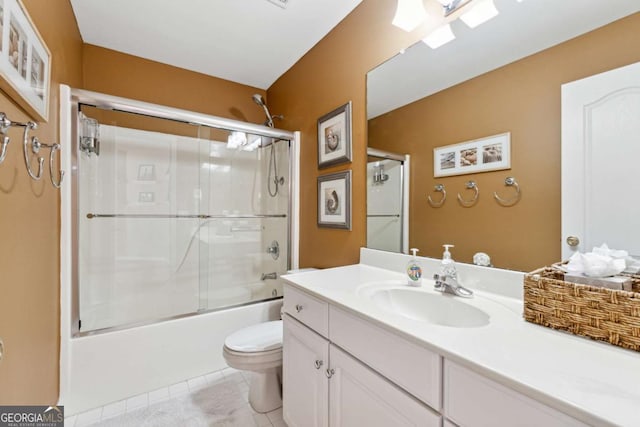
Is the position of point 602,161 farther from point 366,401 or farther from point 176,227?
point 176,227

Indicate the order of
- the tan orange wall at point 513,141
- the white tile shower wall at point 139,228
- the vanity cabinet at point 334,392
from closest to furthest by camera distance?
1. the vanity cabinet at point 334,392
2. the tan orange wall at point 513,141
3. the white tile shower wall at point 139,228

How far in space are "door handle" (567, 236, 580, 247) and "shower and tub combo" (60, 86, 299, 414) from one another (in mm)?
1769

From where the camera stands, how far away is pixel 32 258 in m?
1.08

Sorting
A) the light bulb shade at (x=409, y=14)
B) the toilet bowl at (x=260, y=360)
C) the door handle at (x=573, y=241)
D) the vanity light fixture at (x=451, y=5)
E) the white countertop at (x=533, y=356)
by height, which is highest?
the light bulb shade at (x=409, y=14)

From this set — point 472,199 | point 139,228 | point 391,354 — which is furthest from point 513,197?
point 139,228

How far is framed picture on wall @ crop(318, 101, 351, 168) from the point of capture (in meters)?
1.73

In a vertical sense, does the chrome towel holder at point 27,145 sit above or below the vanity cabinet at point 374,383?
above

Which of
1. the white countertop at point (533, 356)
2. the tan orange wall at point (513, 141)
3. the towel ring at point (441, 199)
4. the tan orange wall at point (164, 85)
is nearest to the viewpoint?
the white countertop at point (533, 356)

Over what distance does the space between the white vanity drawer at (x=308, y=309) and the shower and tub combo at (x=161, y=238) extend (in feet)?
3.11

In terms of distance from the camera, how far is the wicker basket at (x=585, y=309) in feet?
2.07

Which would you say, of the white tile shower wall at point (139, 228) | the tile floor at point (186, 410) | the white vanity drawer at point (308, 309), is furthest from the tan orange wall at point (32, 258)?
the white vanity drawer at point (308, 309)

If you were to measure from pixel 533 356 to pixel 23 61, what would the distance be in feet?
5.69

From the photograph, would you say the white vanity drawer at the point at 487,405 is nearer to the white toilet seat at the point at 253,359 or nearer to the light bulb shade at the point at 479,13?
the white toilet seat at the point at 253,359

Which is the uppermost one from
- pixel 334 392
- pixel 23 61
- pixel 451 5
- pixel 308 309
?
pixel 451 5
